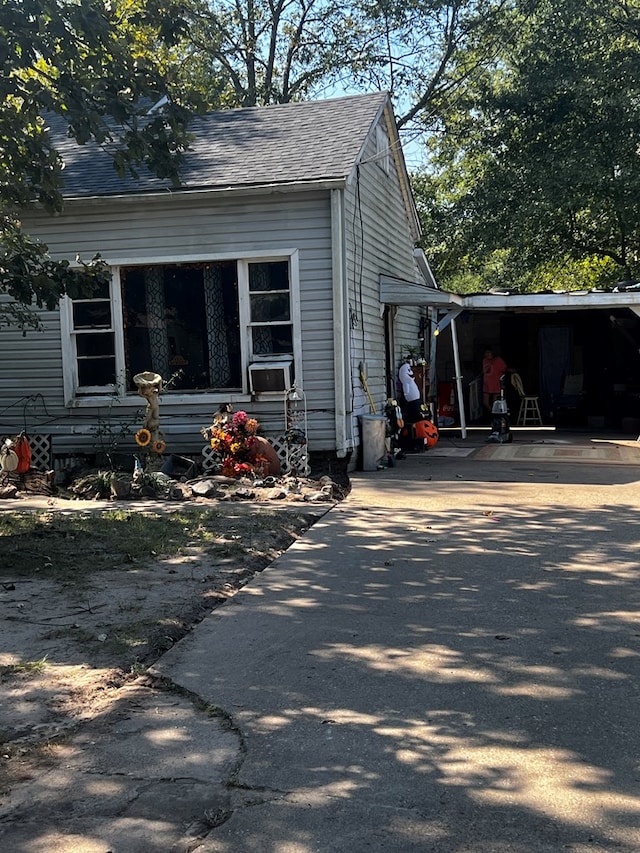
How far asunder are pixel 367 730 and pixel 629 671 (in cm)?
156

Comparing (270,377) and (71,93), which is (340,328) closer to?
(270,377)

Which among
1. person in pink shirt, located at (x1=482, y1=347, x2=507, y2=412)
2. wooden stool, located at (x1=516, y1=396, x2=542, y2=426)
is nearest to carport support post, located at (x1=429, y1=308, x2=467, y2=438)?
A: person in pink shirt, located at (x1=482, y1=347, x2=507, y2=412)

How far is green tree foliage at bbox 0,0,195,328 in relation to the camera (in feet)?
22.4

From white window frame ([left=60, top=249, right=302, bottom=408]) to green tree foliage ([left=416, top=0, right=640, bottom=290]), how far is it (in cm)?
1126

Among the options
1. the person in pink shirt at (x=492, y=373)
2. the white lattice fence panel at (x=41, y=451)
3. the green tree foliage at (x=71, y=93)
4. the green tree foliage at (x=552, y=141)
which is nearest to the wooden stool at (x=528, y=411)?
the person in pink shirt at (x=492, y=373)

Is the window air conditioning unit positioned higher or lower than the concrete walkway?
higher

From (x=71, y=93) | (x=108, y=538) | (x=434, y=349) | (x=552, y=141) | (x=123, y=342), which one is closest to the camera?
(x=71, y=93)

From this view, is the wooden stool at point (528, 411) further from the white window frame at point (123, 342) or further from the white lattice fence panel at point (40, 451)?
the white lattice fence panel at point (40, 451)

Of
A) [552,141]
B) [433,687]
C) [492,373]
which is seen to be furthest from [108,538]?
[552,141]

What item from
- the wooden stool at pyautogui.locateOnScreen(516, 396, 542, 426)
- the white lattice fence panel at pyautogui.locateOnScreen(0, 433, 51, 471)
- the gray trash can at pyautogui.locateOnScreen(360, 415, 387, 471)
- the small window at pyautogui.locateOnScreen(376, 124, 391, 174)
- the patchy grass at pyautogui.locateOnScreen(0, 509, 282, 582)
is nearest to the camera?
the patchy grass at pyautogui.locateOnScreen(0, 509, 282, 582)

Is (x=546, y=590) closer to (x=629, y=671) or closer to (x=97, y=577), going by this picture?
(x=629, y=671)

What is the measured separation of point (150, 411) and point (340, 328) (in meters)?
2.87

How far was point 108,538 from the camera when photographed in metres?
7.62

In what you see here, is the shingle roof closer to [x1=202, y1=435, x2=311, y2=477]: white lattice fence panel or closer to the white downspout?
the white downspout
